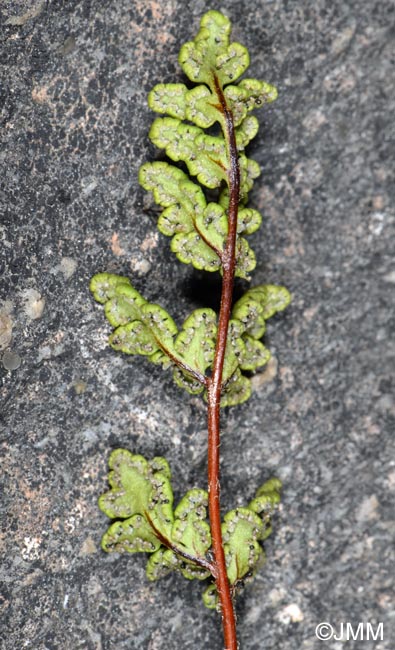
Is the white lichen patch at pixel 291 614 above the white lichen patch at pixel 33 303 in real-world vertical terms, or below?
below

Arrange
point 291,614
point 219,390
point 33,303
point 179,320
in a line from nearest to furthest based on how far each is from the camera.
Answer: point 219,390, point 33,303, point 179,320, point 291,614

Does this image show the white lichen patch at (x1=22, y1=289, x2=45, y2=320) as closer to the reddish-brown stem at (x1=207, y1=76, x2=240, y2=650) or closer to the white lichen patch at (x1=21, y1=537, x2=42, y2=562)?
the reddish-brown stem at (x1=207, y1=76, x2=240, y2=650)

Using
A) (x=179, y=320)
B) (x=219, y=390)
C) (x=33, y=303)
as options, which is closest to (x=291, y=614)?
(x=219, y=390)

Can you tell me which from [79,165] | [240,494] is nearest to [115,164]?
[79,165]

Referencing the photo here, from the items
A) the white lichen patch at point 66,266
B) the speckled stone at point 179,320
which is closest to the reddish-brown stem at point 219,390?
the speckled stone at point 179,320

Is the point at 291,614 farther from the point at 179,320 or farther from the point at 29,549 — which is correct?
the point at 179,320

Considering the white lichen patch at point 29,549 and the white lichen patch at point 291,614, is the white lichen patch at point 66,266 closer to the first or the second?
the white lichen patch at point 29,549

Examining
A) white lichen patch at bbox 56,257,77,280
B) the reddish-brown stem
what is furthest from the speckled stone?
the reddish-brown stem
